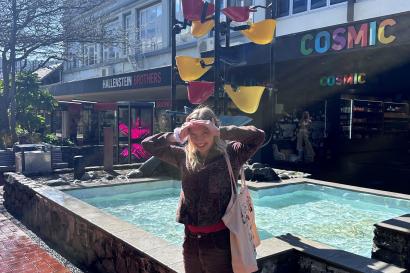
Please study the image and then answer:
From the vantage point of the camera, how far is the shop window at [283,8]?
1489 centimetres

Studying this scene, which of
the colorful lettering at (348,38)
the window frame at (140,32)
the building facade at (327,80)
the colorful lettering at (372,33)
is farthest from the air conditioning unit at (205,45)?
the colorful lettering at (372,33)

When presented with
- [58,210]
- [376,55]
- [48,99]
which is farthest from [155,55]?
[58,210]

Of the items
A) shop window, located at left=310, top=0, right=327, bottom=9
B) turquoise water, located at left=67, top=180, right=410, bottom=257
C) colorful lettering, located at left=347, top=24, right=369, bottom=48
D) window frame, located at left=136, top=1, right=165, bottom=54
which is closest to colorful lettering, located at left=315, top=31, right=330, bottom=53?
colorful lettering, located at left=347, top=24, right=369, bottom=48

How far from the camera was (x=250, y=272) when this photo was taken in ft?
8.25

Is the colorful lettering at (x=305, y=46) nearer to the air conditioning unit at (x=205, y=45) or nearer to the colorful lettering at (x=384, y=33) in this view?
the colorful lettering at (x=384, y=33)

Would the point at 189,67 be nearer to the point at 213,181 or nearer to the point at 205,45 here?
the point at 213,181

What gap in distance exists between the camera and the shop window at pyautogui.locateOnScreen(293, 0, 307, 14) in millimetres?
14242

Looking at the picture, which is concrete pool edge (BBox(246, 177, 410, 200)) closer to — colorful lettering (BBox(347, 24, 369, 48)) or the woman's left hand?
Result: colorful lettering (BBox(347, 24, 369, 48))

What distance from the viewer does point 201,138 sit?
2605mm

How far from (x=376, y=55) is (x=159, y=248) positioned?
8495 millimetres

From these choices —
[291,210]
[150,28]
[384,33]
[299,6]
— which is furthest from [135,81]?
[291,210]

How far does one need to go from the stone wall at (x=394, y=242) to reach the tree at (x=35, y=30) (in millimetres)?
14952

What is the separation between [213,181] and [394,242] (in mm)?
2514

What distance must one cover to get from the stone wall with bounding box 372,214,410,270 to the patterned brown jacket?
217 centimetres
